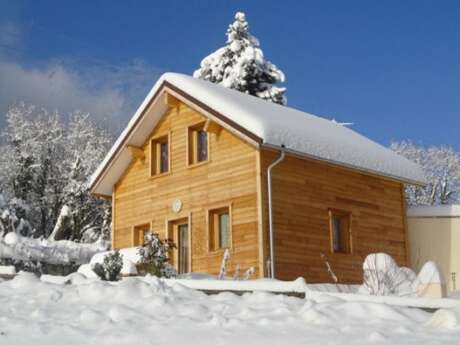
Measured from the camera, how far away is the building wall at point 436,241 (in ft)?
66.5

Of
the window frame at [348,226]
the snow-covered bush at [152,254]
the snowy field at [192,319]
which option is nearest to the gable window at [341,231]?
the window frame at [348,226]

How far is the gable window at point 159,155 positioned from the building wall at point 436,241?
6877mm

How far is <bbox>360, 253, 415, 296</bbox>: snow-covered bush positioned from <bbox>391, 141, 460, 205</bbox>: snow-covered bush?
25395 mm

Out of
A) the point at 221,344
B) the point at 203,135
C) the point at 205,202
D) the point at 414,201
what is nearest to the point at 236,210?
the point at 205,202

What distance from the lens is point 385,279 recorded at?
1267 cm

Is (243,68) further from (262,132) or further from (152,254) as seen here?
(152,254)

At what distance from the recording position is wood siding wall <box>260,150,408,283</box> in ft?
54.5

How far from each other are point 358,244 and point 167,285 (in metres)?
9.92

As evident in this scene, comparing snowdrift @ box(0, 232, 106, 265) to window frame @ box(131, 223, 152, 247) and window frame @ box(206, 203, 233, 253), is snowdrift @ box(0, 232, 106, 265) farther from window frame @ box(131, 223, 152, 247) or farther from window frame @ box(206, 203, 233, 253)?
window frame @ box(206, 203, 233, 253)

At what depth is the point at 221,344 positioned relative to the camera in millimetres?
6617

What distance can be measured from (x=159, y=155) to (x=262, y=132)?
16.7 ft

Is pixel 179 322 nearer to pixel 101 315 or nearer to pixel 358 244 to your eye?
pixel 101 315

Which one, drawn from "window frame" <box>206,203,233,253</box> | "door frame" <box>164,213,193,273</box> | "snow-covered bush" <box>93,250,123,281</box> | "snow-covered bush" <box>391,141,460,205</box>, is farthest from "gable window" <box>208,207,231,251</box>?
"snow-covered bush" <box>391,141,460,205</box>

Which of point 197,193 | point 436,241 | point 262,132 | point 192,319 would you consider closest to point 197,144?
point 197,193
